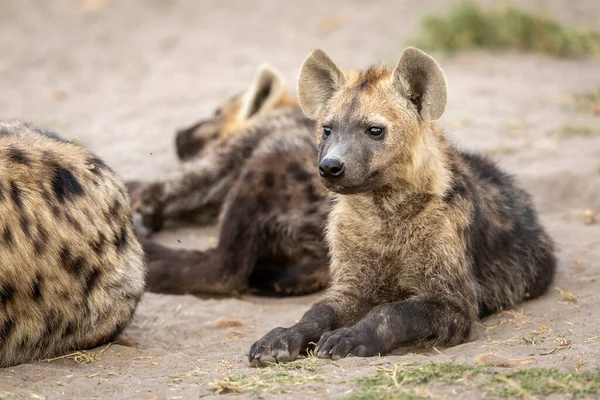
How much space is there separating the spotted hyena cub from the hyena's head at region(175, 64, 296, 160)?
8.32 ft

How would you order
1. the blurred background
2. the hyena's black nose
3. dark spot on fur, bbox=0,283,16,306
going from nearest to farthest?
dark spot on fur, bbox=0,283,16,306, the hyena's black nose, the blurred background

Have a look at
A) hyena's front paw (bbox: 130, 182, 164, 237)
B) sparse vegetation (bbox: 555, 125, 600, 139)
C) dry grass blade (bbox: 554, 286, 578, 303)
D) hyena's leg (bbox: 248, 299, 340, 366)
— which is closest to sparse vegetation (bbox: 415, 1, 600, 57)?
sparse vegetation (bbox: 555, 125, 600, 139)

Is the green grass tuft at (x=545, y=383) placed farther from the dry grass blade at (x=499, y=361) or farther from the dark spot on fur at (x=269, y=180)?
the dark spot on fur at (x=269, y=180)

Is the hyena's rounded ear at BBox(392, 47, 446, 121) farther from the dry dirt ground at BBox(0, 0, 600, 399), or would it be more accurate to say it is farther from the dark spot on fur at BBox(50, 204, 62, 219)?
the dark spot on fur at BBox(50, 204, 62, 219)

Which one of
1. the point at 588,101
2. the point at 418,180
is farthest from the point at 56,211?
the point at 588,101

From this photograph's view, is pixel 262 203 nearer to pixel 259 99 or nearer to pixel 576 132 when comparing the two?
pixel 259 99

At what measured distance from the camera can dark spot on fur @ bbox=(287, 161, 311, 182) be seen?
5.35 meters

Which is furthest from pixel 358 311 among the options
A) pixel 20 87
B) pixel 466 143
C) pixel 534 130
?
pixel 20 87

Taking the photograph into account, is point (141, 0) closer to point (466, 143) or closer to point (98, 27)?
point (98, 27)

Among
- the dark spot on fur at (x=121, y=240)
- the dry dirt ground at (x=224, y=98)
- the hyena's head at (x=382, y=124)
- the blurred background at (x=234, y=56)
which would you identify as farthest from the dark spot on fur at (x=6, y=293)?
the blurred background at (x=234, y=56)

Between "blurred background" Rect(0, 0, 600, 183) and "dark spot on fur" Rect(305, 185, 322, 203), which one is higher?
"blurred background" Rect(0, 0, 600, 183)

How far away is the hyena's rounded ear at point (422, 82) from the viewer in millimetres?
4137

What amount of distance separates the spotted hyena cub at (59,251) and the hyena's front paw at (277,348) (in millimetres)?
700

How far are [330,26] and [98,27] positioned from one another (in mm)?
2634
